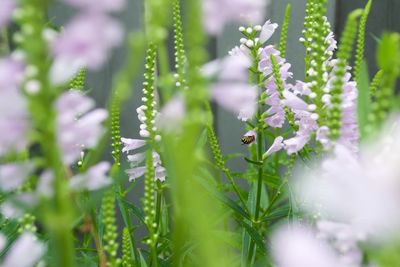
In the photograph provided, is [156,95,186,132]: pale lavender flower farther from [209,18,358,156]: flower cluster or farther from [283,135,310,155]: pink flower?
[283,135,310,155]: pink flower

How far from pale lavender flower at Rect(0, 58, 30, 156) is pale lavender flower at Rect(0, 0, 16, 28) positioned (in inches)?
0.6

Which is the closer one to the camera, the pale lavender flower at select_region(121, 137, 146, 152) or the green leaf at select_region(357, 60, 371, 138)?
the green leaf at select_region(357, 60, 371, 138)

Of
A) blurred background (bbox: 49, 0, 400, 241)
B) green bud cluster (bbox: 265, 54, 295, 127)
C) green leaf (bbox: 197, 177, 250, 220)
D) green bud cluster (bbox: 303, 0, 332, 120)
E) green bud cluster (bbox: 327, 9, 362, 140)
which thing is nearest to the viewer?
green bud cluster (bbox: 327, 9, 362, 140)

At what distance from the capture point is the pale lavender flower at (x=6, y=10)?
225mm

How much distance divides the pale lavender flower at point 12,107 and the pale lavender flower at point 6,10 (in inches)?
0.6

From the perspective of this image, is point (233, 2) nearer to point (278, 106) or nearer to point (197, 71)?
point (197, 71)

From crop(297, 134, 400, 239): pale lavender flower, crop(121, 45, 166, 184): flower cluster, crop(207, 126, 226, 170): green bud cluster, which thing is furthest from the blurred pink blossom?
crop(207, 126, 226, 170): green bud cluster

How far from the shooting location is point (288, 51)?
1.36 metres

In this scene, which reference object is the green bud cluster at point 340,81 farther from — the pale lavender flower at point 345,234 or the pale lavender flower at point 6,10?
the pale lavender flower at point 6,10

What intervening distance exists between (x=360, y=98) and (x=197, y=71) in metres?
0.17

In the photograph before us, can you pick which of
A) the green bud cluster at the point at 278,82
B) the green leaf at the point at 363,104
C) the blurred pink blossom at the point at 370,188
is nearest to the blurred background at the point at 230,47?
the green bud cluster at the point at 278,82

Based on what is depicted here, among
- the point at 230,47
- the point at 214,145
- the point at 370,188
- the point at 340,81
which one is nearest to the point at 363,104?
the point at 340,81


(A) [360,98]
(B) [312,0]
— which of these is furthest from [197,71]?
(B) [312,0]

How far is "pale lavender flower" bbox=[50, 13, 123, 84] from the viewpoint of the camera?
22 cm
